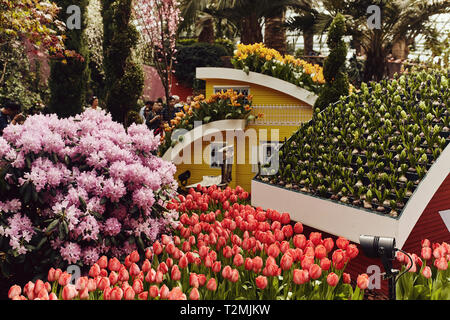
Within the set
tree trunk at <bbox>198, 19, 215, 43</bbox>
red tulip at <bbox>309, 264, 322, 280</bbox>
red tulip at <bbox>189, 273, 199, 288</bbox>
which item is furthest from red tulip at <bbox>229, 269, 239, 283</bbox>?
tree trunk at <bbox>198, 19, 215, 43</bbox>

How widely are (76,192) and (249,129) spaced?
9089 mm

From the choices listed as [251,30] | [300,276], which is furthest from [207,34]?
[300,276]

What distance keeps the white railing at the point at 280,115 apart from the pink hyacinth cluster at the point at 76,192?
8.56 m

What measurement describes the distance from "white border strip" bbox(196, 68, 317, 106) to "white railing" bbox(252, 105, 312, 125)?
1.70ft

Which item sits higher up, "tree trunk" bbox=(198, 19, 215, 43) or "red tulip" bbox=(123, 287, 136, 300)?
"tree trunk" bbox=(198, 19, 215, 43)

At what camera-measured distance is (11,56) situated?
18516 millimetres

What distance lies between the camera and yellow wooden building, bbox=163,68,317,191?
1265 centimetres

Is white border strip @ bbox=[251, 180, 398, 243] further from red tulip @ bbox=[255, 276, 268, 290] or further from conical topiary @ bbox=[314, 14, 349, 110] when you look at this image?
conical topiary @ bbox=[314, 14, 349, 110]

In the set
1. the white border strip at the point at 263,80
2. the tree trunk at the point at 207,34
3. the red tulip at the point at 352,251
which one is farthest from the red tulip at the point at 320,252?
the tree trunk at the point at 207,34

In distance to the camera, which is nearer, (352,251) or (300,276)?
(300,276)

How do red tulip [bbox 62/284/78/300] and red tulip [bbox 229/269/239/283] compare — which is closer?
red tulip [bbox 62/284/78/300]

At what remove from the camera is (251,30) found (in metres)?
19.3

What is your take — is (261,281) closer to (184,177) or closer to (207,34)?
(184,177)
